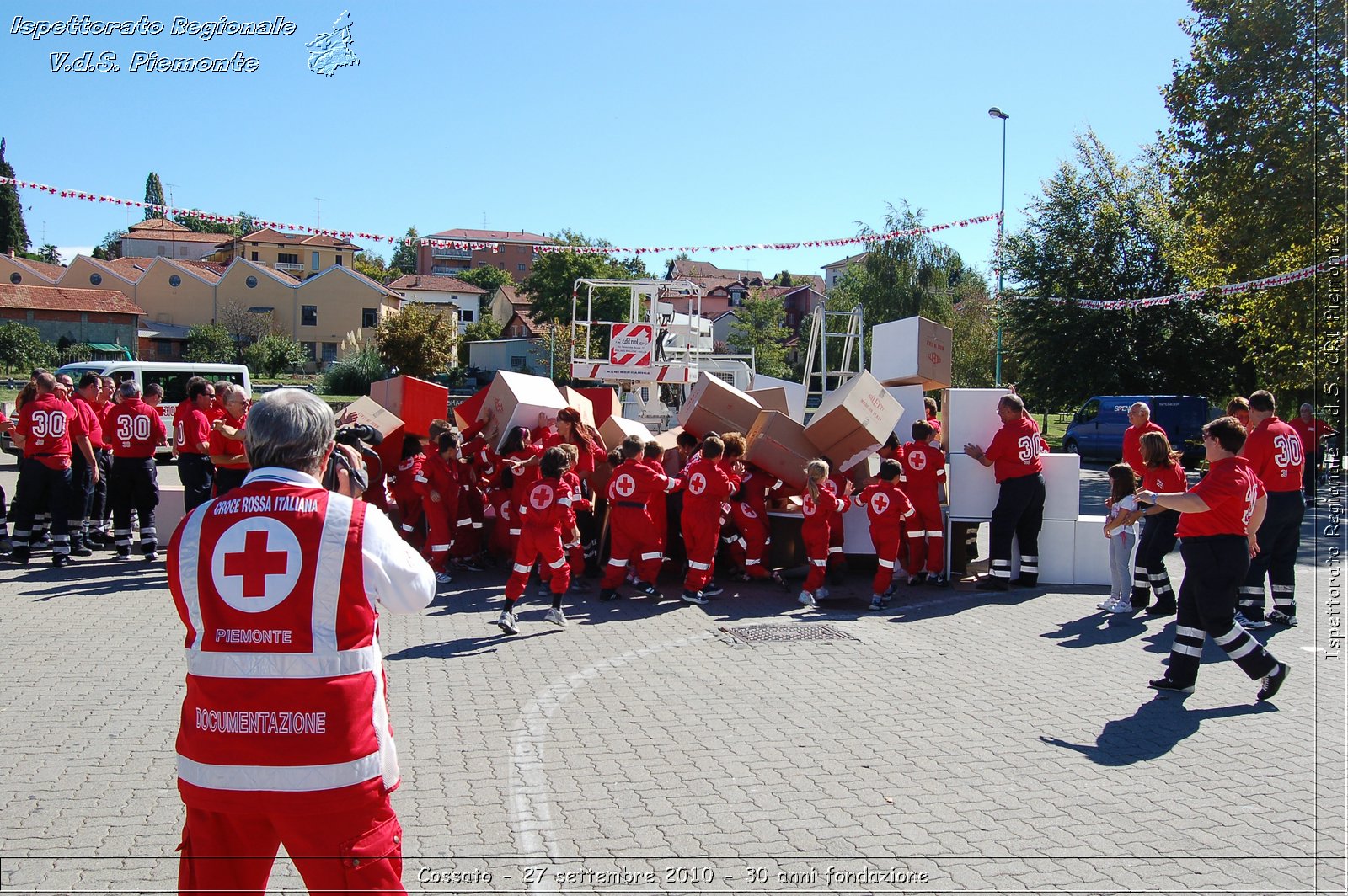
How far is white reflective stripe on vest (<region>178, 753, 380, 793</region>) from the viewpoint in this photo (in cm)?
265

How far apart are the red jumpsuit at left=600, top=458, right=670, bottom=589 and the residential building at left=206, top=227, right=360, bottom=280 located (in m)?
67.9

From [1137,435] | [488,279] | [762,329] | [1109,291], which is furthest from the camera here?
[488,279]

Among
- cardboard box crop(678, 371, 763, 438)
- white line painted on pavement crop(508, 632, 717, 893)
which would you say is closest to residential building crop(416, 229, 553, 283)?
cardboard box crop(678, 371, 763, 438)

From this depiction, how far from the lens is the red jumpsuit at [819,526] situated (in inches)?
366

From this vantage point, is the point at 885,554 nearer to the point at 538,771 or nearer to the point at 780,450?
the point at 780,450

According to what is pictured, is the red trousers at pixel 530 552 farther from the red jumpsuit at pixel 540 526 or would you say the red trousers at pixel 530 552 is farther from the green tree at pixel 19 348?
the green tree at pixel 19 348

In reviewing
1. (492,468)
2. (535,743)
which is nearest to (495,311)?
(492,468)

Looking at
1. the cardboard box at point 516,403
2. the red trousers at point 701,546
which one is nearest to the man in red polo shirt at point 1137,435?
the red trousers at point 701,546

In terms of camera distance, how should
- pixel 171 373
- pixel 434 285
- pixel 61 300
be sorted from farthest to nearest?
pixel 434 285 → pixel 61 300 → pixel 171 373

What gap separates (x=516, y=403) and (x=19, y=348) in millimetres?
44412

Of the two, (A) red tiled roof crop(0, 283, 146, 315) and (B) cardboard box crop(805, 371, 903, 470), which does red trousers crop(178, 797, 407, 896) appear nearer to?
(B) cardboard box crop(805, 371, 903, 470)

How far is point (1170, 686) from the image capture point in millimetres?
6586

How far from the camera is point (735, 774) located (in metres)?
5.11

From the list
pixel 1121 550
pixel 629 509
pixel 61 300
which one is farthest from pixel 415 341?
pixel 1121 550
